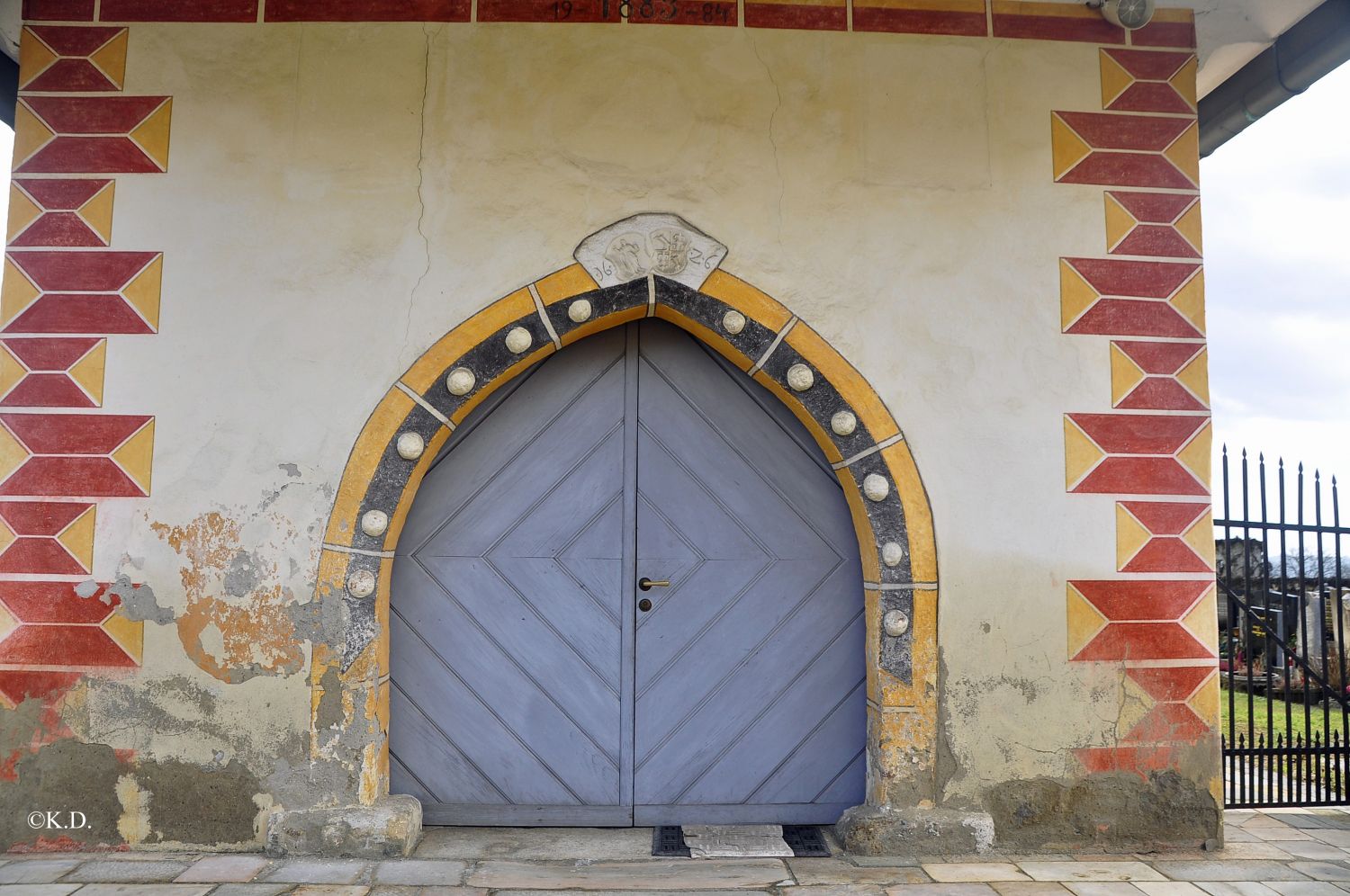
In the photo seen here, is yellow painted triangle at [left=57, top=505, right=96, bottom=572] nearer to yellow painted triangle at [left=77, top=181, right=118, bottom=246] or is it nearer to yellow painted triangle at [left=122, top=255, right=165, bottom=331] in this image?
yellow painted triangle at [left=122, top=255, right=165, bottom=331]

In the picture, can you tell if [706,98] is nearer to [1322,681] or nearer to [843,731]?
[843,731]

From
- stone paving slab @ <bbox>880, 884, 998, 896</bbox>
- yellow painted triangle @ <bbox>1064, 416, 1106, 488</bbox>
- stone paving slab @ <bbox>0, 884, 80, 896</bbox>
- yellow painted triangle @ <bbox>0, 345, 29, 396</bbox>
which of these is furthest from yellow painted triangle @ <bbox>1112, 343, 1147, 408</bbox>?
yellow painted triangle @ <bbox>0, 345, 29, 396</bbox>

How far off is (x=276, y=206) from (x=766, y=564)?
7.88 feet

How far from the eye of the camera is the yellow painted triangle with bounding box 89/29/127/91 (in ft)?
12.4

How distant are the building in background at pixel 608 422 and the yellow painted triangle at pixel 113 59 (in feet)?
0.07

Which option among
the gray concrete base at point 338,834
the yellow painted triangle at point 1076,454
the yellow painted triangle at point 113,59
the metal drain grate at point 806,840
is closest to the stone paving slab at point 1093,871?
the metal drain grate at point 806,840

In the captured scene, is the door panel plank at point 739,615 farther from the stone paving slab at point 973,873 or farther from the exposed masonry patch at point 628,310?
the stone paving slab at point 973,873

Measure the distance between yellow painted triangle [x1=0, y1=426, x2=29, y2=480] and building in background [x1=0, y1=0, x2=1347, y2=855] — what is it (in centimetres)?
2

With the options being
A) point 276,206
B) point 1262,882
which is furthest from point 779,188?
point 1262,882

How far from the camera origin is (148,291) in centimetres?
370

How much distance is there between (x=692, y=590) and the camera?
396cm

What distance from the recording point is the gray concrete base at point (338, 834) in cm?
348

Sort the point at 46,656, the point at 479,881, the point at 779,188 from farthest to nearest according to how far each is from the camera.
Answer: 1. the point at 779,188
2. the point at 46,656
3. the point at 479,881

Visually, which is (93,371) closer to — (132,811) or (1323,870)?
(132,811)
